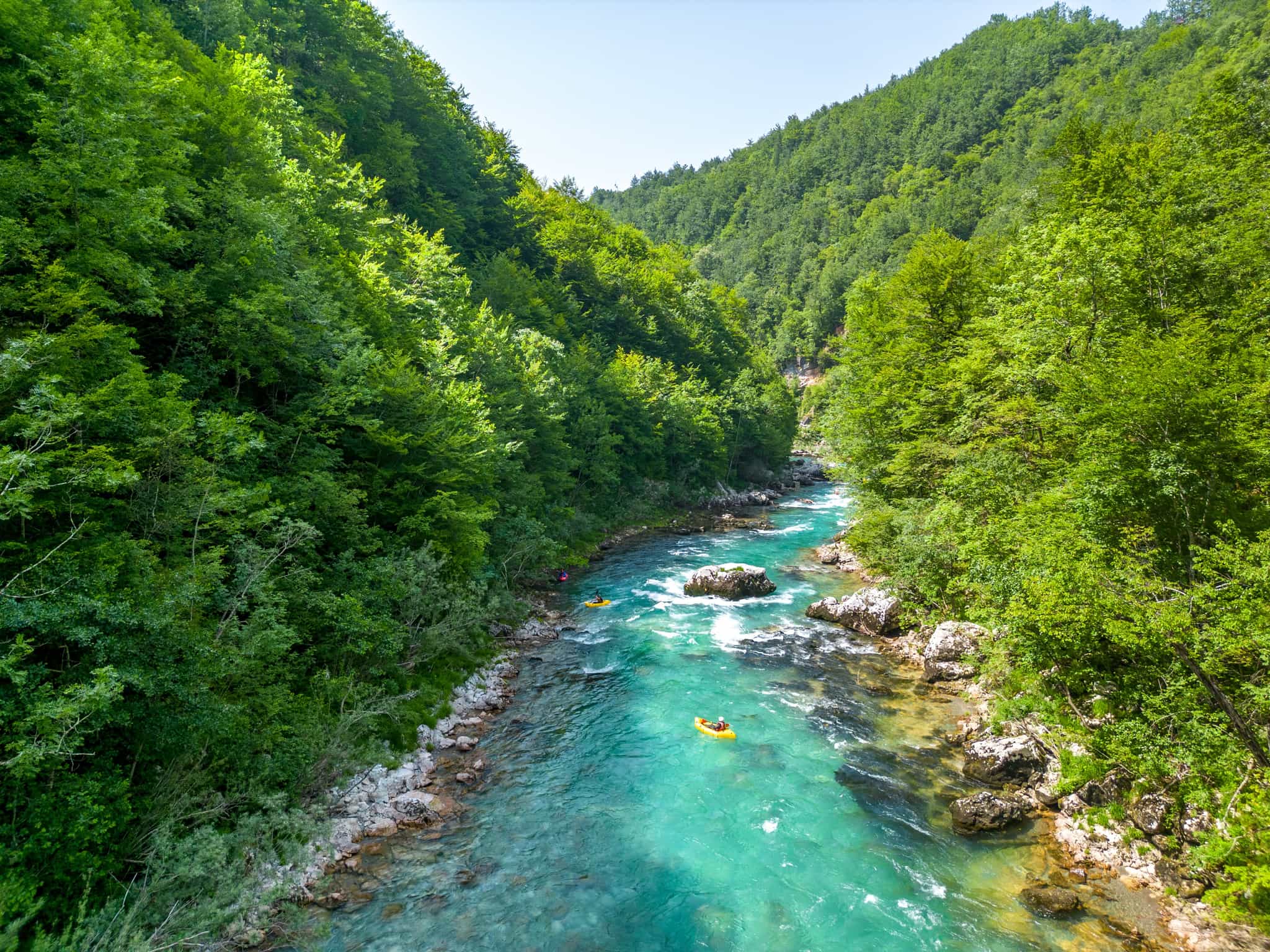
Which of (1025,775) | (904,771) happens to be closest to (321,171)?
(904,771)

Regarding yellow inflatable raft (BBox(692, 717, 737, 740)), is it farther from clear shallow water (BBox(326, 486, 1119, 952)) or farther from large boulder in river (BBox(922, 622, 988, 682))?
large boulder in river (BBox(922, 622, 988, 682))

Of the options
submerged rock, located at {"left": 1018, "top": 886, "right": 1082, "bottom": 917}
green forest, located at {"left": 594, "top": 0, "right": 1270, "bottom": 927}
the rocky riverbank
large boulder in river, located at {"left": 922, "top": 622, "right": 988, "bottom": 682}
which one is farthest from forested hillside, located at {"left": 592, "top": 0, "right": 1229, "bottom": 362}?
submerged rock, located at {"left": 1018, "top": 886, "right": 1082, "bottom": 917}

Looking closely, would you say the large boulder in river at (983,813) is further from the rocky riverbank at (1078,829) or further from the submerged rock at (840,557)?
the submerged rock at (840,557)

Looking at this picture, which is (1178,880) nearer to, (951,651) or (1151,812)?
(1151,812)

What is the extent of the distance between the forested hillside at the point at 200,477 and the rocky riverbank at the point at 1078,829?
46.2 ft

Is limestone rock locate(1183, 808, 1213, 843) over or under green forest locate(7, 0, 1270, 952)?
under

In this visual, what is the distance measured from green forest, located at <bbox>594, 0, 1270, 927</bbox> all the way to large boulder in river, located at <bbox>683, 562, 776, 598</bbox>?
541 cm

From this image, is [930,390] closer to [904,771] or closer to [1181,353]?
[1181,353]

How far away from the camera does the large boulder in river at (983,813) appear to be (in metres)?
12.1

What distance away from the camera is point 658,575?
31078 mm

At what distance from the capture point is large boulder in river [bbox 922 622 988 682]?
1856 cm

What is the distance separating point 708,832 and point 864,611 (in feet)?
45.6

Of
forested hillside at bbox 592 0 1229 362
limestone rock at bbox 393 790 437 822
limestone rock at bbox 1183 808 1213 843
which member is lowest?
limestone rock at bbox 1183 808 1213 843

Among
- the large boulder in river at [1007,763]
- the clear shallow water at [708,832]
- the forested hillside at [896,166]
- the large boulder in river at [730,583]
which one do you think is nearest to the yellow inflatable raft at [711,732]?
the clear shallow water at [708,832]
